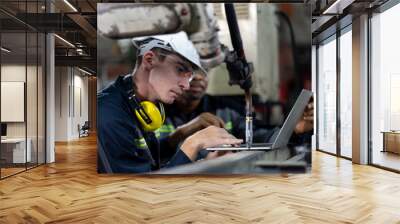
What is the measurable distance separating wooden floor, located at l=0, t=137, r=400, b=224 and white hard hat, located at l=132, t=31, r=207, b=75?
1.89 metres

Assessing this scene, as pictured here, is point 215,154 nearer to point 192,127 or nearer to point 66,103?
point 192,127

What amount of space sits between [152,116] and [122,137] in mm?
570

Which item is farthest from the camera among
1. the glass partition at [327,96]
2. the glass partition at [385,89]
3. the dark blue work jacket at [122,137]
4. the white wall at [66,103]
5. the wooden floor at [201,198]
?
the white wall at [66,103]

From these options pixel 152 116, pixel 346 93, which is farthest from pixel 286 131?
pixel 346 93

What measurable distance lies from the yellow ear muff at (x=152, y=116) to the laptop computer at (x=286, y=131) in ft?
2.92

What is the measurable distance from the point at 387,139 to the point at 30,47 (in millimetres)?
6621

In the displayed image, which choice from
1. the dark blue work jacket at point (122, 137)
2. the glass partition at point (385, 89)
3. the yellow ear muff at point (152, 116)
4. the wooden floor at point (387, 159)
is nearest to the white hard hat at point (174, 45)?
the dark blue work jacket at point (122, 137)

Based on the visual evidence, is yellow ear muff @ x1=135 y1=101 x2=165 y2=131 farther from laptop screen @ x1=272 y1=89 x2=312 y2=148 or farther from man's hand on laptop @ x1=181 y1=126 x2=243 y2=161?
laptop screen @ x1=272 y1=89 x2=312 y2=148

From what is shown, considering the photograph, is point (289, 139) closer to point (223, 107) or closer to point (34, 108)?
point (223, 107)

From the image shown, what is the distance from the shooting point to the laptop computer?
625cm

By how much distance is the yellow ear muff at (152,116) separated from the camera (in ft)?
20.4

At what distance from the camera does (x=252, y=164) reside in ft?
20.6

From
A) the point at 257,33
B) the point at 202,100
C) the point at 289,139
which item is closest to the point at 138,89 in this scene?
the point at 202,100

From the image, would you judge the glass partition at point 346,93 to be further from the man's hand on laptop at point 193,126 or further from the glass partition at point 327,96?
the man's hand on laptop at point 193,126
